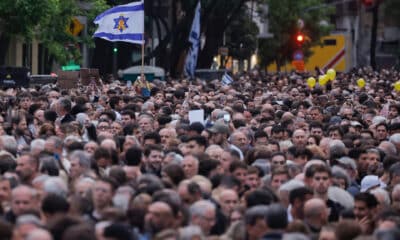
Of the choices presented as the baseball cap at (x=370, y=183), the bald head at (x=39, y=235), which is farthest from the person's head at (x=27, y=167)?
the bald head at (x=39, y=235)

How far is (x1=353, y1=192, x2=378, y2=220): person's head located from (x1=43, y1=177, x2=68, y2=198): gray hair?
2.44 meters

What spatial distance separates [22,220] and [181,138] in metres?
7.68

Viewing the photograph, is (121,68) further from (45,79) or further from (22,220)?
(22,220)

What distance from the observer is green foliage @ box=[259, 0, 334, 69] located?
243ft

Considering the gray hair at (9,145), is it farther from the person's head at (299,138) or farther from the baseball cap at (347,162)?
the person's head at (299,138)

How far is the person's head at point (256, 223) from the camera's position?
10.4 metres

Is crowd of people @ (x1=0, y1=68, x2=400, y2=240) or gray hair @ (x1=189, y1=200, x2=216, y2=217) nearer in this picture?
crowd of people @ (x1=0, y1=68, x2=400, y2=240)

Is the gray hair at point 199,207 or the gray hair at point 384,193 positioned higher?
the gray hair at point 199,207

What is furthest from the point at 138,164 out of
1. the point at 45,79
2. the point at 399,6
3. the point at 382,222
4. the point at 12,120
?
the point at 399,6

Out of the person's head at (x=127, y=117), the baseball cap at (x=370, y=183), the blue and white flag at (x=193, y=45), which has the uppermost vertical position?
the blue and white flag at (x=193, y=45)

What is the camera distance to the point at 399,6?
87.8 metres

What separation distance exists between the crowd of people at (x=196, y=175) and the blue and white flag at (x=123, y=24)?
539 centimetres

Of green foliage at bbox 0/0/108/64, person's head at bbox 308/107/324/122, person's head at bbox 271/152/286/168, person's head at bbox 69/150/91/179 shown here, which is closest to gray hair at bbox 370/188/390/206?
person's head at bbox 271/152/286/168

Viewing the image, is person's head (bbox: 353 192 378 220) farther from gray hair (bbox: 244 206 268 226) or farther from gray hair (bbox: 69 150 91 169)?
gray hair (bbox: 69 150 91 169)
